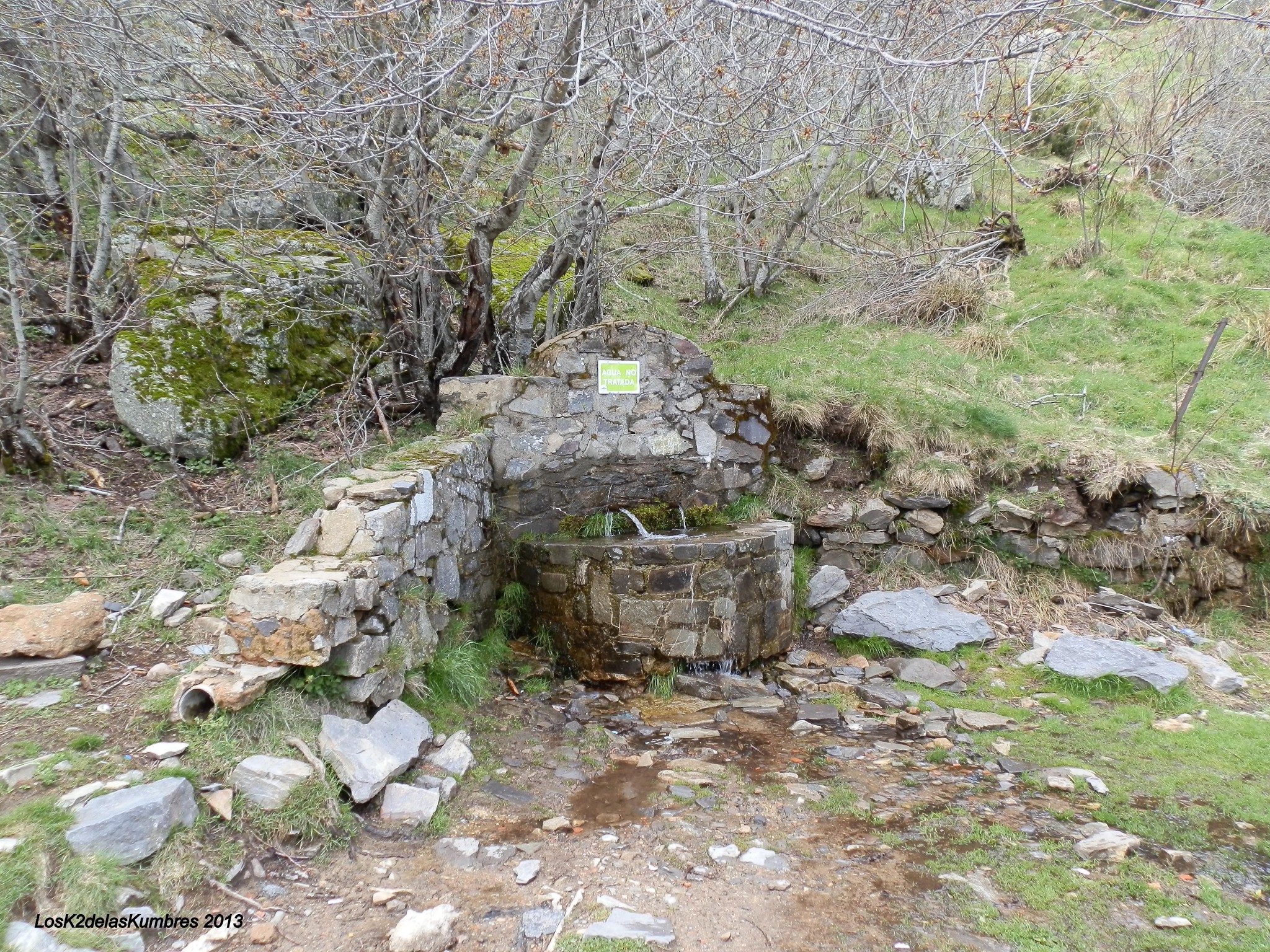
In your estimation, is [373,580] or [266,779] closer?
[266,779]

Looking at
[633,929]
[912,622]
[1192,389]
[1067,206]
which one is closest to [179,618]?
[633,929]

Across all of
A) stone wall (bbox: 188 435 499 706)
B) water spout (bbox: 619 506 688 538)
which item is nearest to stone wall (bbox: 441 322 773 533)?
water spout (bbox: 619 506 688 538)

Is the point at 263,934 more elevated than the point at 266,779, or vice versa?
the point at 266,779

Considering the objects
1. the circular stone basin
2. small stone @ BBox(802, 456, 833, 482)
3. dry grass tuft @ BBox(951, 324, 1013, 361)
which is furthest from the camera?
dry grass tuft @ BBox(951, 324, 1013, 361)

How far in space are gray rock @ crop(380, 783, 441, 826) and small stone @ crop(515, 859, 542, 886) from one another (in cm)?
46

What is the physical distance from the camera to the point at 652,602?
463cm

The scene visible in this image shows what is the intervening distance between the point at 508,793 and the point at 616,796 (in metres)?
0.49

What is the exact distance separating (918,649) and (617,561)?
7.46 ft

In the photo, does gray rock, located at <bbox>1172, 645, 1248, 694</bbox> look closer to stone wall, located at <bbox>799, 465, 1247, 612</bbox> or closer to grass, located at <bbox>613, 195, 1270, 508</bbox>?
stone wall, located at <bbox>799, 465, 1247, 612</bbox>

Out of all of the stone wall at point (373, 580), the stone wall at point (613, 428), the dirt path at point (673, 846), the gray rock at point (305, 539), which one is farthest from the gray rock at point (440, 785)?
the stone wall at point (613, 428)

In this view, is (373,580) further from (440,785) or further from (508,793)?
(508,793)

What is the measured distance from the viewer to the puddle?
3152mm

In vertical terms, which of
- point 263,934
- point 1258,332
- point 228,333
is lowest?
point 263,934

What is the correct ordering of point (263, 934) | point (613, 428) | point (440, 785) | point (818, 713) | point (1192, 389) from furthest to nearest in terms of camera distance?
1. point (1192, 389)
2. point (613, 428)
3. point (818, 713)
4. point (440, 785)
5. point (263, 934)
